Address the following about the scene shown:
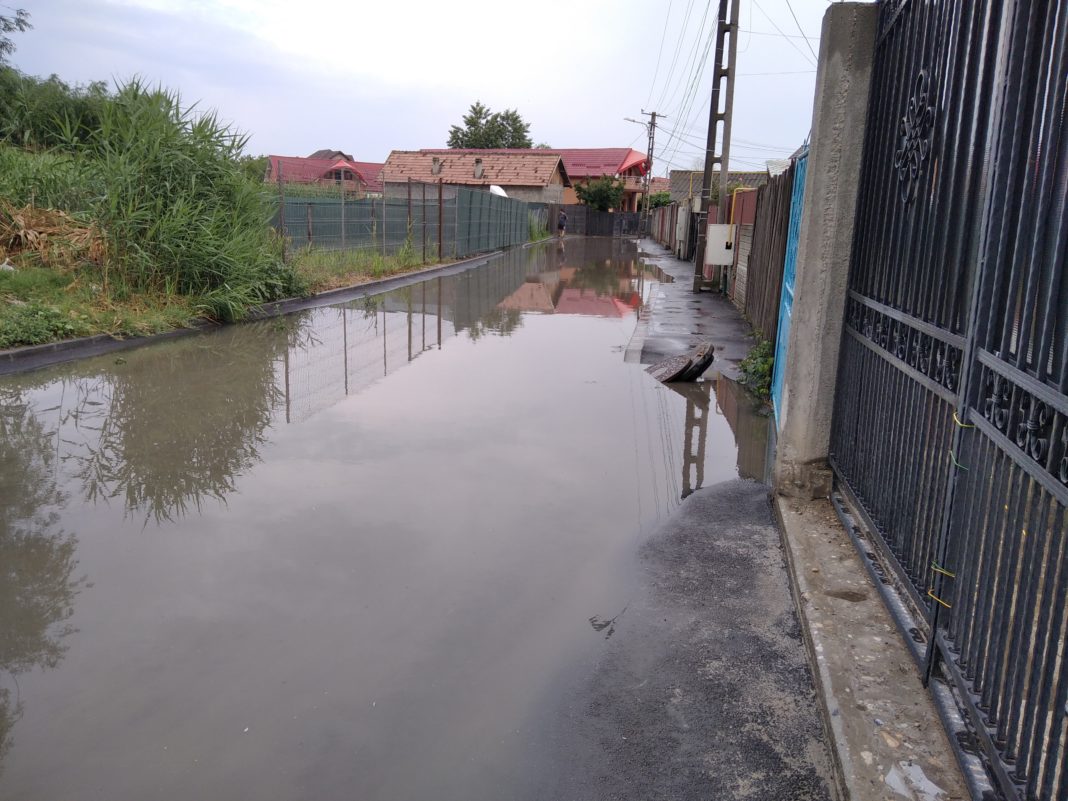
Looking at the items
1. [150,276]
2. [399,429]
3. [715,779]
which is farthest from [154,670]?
[150,276]

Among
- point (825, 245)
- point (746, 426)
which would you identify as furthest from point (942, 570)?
point (746, 426)

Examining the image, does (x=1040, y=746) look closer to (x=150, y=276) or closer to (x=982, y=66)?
(x=982, y=66)

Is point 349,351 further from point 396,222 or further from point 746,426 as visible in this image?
point 396,222

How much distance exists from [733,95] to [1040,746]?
18.7m

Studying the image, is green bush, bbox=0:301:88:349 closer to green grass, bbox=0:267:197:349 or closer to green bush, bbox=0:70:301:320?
green grass, bbox=0:267:197:349

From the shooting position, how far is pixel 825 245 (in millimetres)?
5016

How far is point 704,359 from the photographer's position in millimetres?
9742

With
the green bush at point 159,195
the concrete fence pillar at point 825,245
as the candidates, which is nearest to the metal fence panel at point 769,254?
the concrete fence pillar at point 825,245

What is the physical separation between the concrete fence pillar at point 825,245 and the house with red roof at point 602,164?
6370cm

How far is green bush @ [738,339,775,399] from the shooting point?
8.79m

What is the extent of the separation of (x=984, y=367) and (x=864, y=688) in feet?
4.19

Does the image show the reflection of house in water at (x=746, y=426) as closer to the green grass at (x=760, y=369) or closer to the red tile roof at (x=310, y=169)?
the green grass at (x=760, y=369)

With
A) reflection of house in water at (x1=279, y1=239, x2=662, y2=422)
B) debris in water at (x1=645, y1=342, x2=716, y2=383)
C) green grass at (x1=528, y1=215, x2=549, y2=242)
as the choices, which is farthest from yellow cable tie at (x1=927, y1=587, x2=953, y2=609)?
green grass at (x1=528, y1=215, x2=549, y2=242)

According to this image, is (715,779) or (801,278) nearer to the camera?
(715,779)
